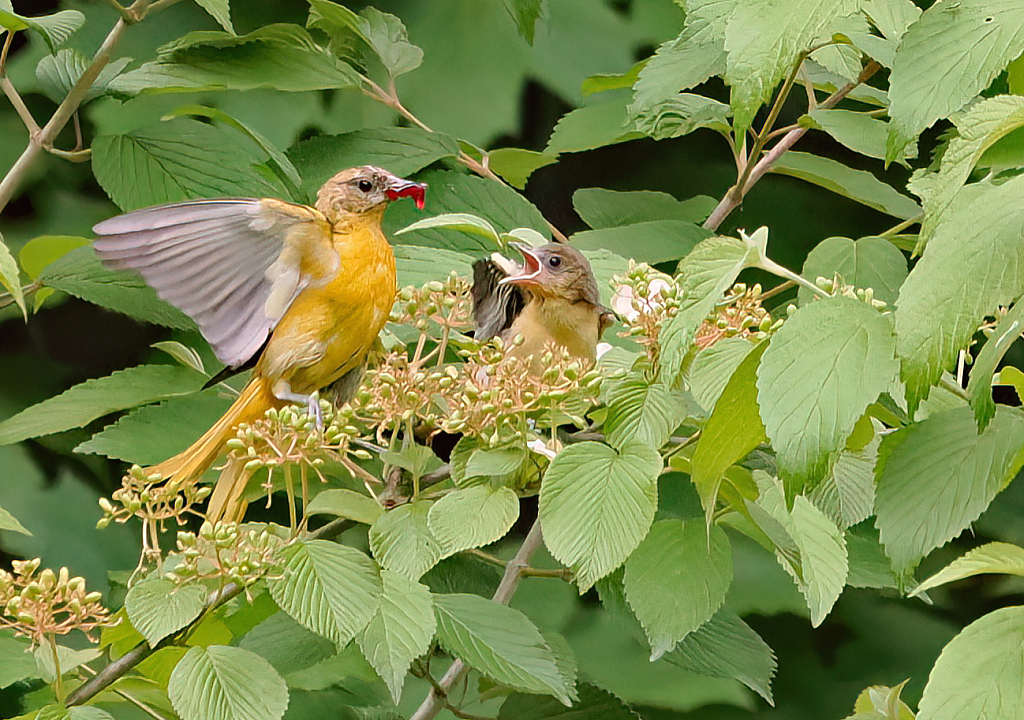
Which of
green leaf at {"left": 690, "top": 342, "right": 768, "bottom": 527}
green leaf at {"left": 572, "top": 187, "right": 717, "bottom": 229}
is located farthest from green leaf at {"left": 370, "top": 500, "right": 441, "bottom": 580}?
green leaf at {"left": 572, "top": 187, "right": 717, "bottom": 229}

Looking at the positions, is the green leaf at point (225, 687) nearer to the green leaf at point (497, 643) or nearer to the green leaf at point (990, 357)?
the green leaf at point (497, 643)

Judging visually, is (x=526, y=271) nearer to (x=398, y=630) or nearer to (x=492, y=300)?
(x=492, y=300)

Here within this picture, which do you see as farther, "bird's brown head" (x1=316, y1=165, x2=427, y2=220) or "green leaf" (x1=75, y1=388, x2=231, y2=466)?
"green leaf" (x1=75, y1=388, x2=231, y2=466)

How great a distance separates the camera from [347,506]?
1.95ft

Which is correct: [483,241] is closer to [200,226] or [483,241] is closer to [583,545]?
[200,226]

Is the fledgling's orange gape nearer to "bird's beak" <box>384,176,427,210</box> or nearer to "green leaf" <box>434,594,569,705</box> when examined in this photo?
"bird's beak" <box>384,176,427,210</box>

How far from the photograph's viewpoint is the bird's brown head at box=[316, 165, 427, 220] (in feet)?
2.47

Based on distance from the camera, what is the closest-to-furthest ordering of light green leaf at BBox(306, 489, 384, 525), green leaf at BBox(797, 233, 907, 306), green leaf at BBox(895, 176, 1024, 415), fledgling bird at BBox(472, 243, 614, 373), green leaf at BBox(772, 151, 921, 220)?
green leaf at BBox(895, 176, 1024, 415), light green leaf at BBox(306, 489, 384, 525), fledgling bird at BBox(472, 243, 614, 373), green leaf at BBox(797, 233, 907, 306), green leaf at BBox(772, 151, 921, 220)

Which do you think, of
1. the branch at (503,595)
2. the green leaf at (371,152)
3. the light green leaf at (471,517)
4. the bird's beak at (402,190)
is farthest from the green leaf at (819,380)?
the green leaf at (371,152)

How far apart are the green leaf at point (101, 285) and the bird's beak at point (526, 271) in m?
0.31

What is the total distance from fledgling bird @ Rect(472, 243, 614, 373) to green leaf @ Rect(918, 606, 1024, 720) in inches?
13.0

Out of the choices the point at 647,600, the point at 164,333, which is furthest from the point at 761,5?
the point at 164,333

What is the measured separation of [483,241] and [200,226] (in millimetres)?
338

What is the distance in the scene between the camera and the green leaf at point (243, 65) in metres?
0.85
